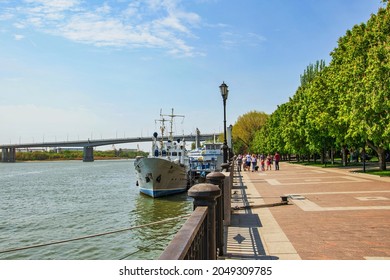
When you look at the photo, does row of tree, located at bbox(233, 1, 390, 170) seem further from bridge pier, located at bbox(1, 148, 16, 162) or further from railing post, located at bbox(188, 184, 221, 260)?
bridge pier, located at bbox(1, 148, 16, 162)

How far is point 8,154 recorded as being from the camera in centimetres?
13050

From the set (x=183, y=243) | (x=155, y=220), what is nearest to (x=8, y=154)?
(x=155, y=220)

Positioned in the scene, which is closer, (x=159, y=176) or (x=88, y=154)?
(x=159, y=176)

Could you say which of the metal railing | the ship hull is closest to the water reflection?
the ship hull

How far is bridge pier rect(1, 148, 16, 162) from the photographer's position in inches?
5046

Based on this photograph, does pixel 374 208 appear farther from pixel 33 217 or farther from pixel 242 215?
pixel 33 217

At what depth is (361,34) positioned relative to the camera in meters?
28.6

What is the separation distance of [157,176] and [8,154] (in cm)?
11832

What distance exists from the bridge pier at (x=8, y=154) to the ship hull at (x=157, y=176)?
112099 millimetres

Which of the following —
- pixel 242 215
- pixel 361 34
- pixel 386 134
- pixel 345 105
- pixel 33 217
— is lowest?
pixel 33 217

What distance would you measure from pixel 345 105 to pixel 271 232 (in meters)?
21.1

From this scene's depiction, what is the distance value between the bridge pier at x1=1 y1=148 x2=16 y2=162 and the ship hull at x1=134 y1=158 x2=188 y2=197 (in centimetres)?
11210

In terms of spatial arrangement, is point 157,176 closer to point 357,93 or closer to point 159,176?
point 159,176
